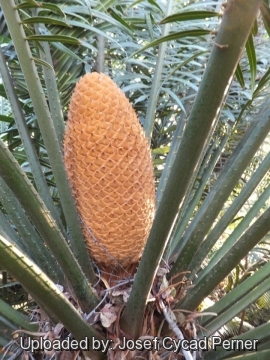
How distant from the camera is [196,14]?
54 centimetres

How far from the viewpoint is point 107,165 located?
0.81m

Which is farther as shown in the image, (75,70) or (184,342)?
(75,70)

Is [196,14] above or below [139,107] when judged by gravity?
above

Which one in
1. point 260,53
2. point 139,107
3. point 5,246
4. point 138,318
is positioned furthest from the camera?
point 139,107

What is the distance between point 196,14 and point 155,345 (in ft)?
2.19

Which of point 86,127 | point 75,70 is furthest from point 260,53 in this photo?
point 86,127

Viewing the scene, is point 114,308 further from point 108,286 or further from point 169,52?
point 169,52

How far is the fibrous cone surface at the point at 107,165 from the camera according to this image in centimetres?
80

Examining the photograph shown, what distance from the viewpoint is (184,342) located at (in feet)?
2.77

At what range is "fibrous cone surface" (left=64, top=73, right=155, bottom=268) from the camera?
802mm

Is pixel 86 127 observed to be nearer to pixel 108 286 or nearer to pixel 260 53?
pixel 108 286

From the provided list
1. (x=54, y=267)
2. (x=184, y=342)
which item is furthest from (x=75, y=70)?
(x=184, y=342)

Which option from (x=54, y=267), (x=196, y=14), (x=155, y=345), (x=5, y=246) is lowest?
(x=155, y=345)

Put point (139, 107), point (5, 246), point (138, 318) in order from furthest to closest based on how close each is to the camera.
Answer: point (139, 107)
point (138, 318)
point (5, 246)
